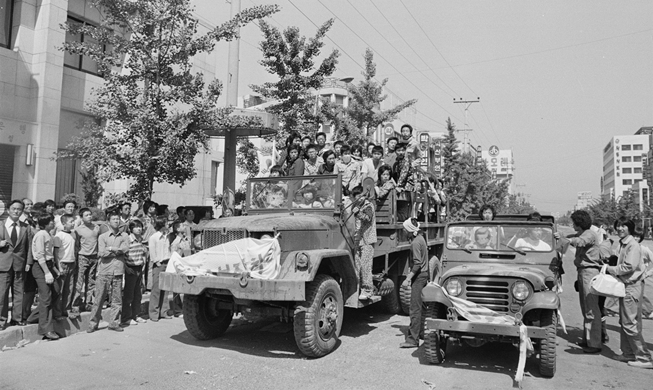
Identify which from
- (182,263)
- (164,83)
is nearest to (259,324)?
(182,263)

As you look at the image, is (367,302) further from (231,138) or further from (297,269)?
(231,138)

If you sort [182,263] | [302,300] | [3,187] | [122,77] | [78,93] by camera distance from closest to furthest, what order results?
[302,300]
[182,263]
[122,77]
[3,187]
[78,93]

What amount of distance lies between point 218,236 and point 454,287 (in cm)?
307

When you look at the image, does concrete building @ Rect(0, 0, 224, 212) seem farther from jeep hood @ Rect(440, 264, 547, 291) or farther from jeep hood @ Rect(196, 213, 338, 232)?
jeep hood @ Rect(440, 264, 547, 291)

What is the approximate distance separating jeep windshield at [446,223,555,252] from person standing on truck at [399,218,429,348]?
0.42m

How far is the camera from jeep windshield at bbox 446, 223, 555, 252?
6.70 m

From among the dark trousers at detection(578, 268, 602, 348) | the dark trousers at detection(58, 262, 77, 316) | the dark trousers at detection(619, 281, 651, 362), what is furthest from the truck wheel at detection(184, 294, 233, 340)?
the dark trousers at detection(619, 281, 651, 362)

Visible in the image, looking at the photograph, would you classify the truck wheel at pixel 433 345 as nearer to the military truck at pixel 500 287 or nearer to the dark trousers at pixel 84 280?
the military truck at pixel 500 287

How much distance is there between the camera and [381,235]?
8305mm

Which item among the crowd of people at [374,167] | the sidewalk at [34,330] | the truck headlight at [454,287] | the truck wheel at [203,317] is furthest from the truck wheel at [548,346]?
the sidewalk at [34,330]

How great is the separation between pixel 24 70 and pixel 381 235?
1204 cm

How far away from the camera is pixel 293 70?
14.3 meters

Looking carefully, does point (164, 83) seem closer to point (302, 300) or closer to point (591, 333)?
point (302, 300)

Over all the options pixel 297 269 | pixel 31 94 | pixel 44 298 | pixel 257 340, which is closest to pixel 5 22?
pixel 31 94
